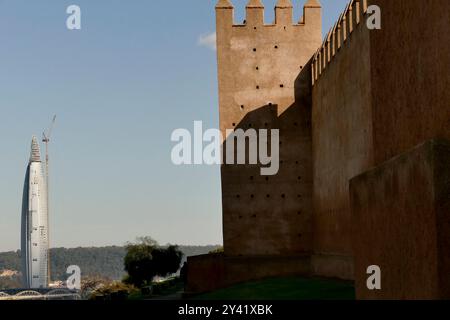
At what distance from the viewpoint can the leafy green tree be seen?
5112cm

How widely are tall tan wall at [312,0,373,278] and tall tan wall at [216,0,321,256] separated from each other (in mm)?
743

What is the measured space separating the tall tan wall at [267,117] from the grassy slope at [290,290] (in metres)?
2.11

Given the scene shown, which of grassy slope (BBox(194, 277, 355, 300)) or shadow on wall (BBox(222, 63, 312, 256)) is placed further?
shadow on wall (BBox(222, 63, 312, 256))

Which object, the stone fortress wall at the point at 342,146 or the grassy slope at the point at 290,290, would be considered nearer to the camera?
the stone fortress wall at the point at 342,146

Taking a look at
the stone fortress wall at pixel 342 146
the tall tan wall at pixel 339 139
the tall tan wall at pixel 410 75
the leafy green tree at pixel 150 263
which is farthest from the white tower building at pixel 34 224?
the tall tan wall at pixel 410 75

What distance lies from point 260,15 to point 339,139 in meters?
7.28

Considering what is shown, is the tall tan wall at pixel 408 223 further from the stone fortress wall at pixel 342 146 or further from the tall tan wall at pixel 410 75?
the tall tan wall at pixel 410 75

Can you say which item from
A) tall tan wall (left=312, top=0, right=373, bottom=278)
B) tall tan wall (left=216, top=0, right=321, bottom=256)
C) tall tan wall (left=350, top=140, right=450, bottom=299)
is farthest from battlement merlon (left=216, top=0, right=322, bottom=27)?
tall tan wall (left=350, top=140, right=450, bottom=299)

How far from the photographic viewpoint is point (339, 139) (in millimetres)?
20797

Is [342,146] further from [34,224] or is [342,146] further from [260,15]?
[34,224]

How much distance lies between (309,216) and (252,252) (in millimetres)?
2220

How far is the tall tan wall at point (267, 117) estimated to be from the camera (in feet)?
82.2

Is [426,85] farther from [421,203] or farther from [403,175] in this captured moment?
[421,203]

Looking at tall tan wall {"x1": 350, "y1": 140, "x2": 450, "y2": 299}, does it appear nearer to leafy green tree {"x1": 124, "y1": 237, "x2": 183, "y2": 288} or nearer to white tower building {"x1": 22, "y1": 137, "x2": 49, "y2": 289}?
leafy green tree {"x1": 124, "y1": 237, "x2": 183, "y2": 288}
